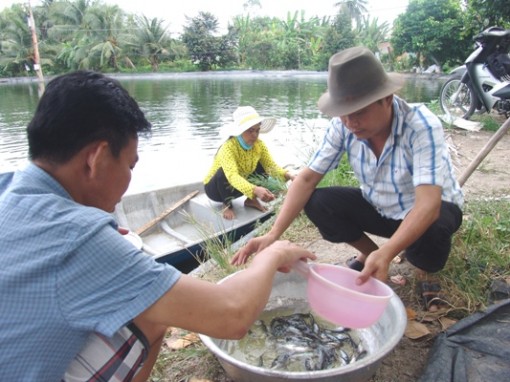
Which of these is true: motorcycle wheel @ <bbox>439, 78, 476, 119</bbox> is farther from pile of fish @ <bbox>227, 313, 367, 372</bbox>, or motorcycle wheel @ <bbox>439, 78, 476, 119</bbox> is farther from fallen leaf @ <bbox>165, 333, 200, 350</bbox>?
fallen leaf @ <bbox>165, 333, 200, 350</bbox>

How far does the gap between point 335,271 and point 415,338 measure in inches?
20.0

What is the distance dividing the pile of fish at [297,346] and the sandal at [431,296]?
500 millimetres

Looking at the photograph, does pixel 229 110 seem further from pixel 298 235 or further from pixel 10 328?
pixel 10 328

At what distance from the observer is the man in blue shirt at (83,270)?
99 cm

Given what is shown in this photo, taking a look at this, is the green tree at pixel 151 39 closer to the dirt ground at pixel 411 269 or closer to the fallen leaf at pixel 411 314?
the dirt ground at pixel 411 269

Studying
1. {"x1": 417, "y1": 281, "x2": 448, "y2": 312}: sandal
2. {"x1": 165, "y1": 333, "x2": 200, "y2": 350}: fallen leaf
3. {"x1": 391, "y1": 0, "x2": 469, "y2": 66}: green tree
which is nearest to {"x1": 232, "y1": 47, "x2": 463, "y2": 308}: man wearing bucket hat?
{"x1": 417, "y1": 281, "x2": 448, "y2": 312}: sandal

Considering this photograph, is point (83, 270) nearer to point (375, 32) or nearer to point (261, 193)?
point (261, 193)

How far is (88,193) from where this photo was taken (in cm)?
121

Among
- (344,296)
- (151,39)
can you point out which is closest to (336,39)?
(151,39)

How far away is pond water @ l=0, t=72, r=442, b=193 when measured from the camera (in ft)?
29.2

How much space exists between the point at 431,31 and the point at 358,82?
2544cm

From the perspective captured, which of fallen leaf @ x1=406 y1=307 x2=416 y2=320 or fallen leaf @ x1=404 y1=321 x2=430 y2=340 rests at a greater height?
fallen leaf @ x1=404 y1=321 x2=430 y2=340

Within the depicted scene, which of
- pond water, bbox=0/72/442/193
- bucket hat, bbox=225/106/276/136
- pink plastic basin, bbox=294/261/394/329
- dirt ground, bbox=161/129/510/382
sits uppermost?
bucket hat, bbox=225/106/276/136

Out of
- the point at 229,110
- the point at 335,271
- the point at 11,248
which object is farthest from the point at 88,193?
the point at 229,110
